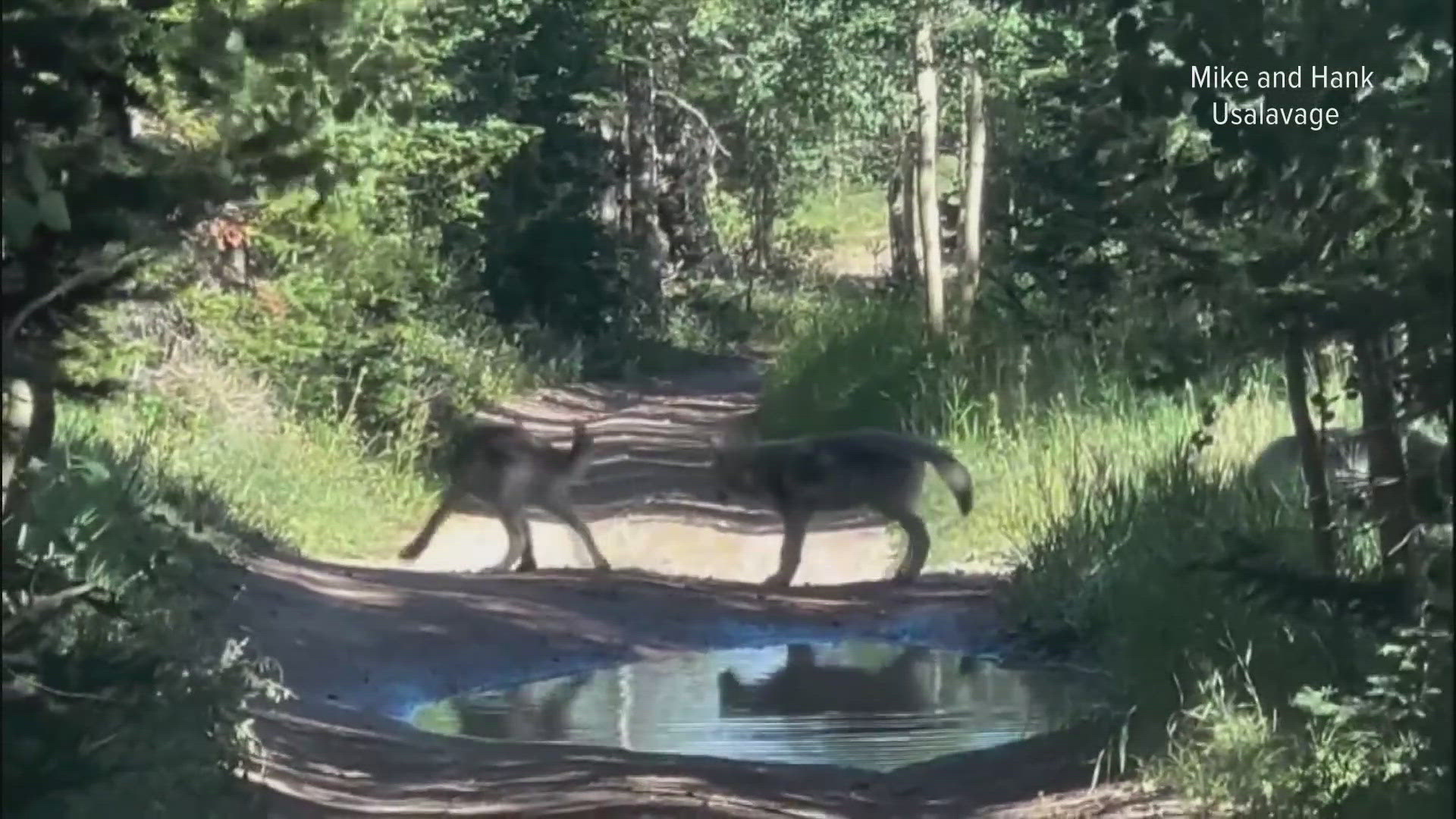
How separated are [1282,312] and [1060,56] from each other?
323 inches

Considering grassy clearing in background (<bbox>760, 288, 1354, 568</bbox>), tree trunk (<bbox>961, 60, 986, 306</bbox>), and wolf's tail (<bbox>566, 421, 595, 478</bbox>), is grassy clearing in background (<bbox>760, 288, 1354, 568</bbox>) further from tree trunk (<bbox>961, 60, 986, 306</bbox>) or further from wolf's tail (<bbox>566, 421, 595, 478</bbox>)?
wolf's tail (<bbox>566, 421, 595, 478</bbox>)

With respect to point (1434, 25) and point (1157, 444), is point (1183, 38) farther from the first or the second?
point (1157, 444)

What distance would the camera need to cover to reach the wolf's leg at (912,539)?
14.3 metres

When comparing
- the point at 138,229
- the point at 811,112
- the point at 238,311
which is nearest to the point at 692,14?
the point at 811,112

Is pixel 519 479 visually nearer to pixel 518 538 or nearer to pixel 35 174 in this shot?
pixel 518 538

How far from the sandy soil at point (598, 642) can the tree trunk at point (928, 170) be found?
2635 mm

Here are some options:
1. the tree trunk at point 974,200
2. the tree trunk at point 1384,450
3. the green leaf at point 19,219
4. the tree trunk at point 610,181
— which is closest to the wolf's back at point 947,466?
the tree trunk at point 1384,450

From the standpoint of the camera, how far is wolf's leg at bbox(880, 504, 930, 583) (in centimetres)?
1426

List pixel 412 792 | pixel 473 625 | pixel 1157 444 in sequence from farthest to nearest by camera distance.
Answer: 1. pixel 1157 444
2. pixel 473 625
3. pixel 412 792

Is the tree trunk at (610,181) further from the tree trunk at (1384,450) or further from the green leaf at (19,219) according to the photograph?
the green leaf at (19,219)

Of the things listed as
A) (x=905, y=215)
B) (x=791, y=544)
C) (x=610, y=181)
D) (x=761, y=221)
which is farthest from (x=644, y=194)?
(x=791, y=544)

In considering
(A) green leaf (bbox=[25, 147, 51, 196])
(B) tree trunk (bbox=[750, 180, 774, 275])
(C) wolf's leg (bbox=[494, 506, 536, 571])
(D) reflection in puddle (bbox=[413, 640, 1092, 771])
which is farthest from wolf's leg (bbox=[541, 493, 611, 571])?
(B) tree trunk (bbox=[750, 180, 774, 275])

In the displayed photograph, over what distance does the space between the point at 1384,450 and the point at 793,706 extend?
4.01 meters

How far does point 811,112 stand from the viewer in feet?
86.3
